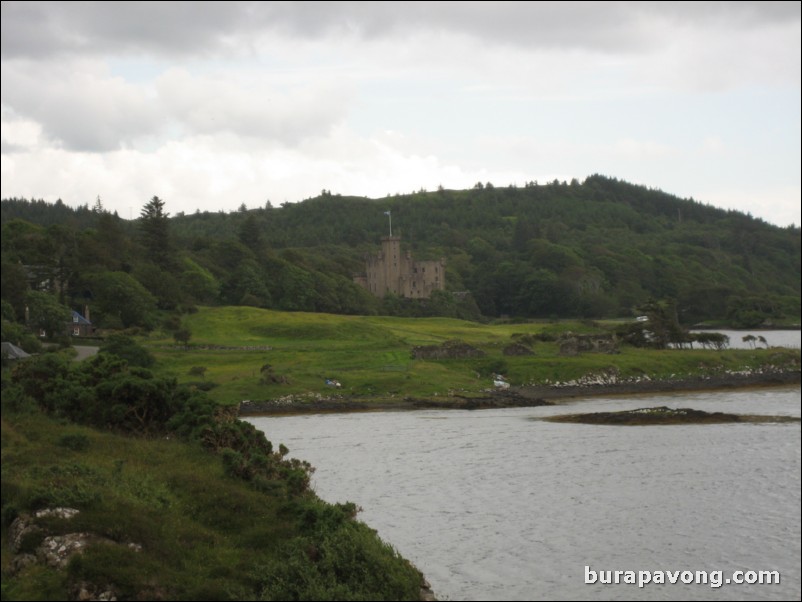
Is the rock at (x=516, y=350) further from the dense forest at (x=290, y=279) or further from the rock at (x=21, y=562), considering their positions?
the rock at (x=21, y=562)

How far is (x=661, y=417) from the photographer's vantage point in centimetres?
5806

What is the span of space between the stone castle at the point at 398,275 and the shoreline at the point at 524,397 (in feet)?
249

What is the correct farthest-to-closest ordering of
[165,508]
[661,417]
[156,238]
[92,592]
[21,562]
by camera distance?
[156,238]
[661,417]
[165,508]
[21,562]
[92,592]

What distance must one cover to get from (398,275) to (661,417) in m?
99.1

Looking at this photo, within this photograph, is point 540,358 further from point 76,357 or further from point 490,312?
point 490,312

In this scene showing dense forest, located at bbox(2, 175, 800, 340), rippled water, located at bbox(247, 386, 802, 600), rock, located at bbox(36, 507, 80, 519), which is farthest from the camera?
dense forest, located at bbox(2, 175, 800, 340)

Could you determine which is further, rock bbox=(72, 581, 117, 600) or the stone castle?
the stone castle

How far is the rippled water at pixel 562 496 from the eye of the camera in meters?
27.1

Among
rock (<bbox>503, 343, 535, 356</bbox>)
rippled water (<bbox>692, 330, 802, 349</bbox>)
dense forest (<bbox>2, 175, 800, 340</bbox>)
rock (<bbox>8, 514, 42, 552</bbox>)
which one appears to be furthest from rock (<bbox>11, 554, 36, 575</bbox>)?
rippled water (<bbox>692, 330, 802, 349</bbox>)

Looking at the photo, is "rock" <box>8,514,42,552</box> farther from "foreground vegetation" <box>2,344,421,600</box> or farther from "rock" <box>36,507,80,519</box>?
"rock" <box>36,507,80,519</box>

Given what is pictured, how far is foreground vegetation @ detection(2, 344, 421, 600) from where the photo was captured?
73.3 feet

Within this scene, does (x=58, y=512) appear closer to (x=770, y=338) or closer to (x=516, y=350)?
(x=516, y=350)

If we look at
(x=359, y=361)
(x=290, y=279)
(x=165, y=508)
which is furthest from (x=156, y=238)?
(x=165, y=508)

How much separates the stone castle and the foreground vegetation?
116 metres
